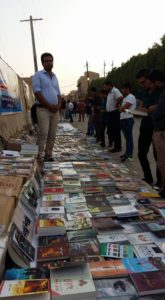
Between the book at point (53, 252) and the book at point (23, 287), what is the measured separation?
349mm

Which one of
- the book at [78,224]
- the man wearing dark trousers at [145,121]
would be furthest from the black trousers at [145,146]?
the book at [78,224]

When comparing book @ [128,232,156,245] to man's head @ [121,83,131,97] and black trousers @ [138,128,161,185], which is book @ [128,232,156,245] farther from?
man's head @ [121,83,131,97]

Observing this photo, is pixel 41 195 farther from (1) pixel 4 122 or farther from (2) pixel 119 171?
(1) pixel 4 122

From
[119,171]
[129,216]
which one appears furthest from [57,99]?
[129,216]

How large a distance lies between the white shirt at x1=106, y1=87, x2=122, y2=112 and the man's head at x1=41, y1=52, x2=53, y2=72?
209 centimetres

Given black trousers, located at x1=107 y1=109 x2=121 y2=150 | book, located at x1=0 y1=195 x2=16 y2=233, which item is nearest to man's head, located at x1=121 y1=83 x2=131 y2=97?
black trousers, located at x1=107 y1=109 x2=121 y2=150

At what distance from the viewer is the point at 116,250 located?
2084 mm

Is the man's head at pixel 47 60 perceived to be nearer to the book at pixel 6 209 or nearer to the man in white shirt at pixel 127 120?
the man in white shirt at pixel 127 120

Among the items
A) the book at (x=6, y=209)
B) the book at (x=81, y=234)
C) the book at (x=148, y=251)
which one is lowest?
the book at (x=148, y=251)

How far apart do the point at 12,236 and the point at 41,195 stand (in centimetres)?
133

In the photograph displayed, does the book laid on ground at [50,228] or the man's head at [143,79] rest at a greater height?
the man's head at [143,79]

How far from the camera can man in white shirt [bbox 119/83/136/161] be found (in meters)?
5.83

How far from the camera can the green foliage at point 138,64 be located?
2033cm

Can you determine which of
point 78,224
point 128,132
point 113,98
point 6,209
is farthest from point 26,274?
point 113,98
